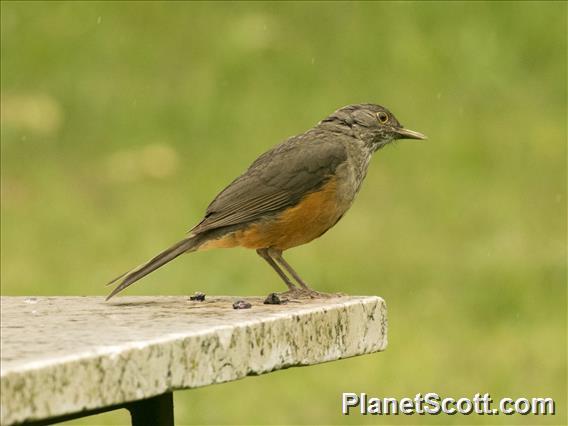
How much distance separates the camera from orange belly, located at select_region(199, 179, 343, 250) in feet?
19.1

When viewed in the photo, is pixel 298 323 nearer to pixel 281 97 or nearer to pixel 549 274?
pixel 549 274

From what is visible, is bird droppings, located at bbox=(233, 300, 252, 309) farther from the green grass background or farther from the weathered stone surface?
the green grass background

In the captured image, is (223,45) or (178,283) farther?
(223,45)

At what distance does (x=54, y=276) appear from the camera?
1140cm

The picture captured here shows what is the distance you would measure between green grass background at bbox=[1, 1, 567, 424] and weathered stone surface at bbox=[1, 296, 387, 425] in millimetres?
4002

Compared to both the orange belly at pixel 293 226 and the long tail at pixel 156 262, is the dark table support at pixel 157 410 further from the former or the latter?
the orange belly at pixel 293 226

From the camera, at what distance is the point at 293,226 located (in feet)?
19.1

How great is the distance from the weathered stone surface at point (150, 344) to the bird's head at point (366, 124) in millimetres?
1688

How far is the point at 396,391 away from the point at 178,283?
2675mm

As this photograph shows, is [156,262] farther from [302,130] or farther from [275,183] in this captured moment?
[302,130]

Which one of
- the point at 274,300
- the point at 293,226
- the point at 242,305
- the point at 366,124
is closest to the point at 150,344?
the point at 242,305

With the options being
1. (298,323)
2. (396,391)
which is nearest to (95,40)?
(396,391)

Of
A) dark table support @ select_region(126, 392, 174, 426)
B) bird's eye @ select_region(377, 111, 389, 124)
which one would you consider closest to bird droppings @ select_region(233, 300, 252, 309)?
dark table support @ select_region(126, 392, 174, 426)

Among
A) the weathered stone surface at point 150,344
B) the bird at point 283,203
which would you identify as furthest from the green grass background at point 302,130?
the weathered stone surface at point 150,344
